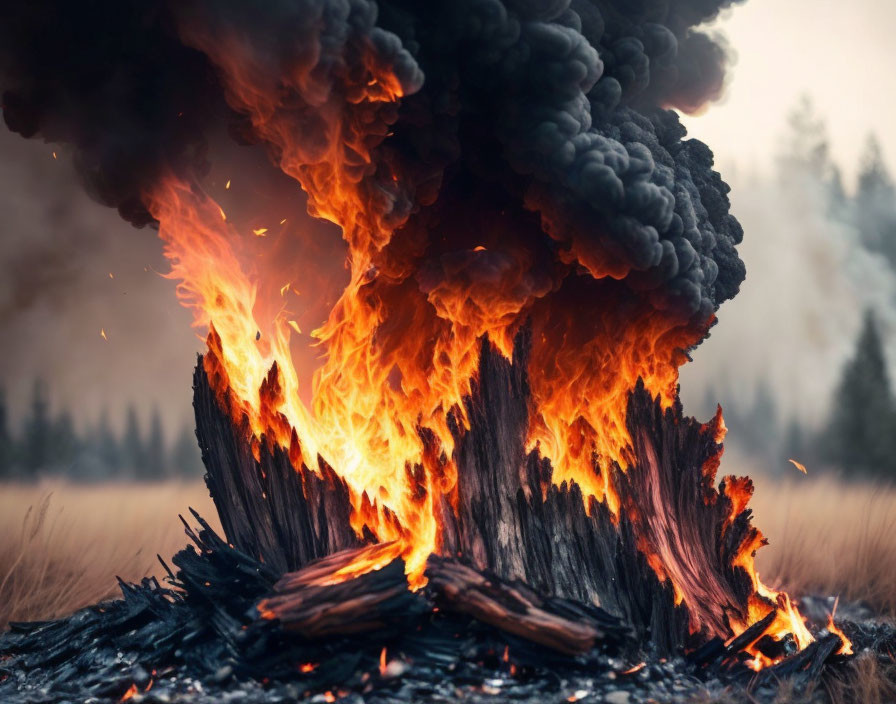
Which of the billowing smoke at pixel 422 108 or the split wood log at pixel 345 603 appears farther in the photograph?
the billowing smoke at pixel 422 108

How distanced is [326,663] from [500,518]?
1951mm

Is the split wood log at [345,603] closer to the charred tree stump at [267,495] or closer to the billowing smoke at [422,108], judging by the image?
the charred tree stump at [267,495]

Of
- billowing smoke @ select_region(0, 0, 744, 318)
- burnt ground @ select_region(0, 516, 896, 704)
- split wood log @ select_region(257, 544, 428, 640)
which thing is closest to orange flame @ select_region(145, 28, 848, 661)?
billowing smoke @ select_region(0, 0, 744, 318)

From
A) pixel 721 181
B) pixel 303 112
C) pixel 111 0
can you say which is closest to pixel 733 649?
pixel 721 181

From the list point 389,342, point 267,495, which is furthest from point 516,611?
point 389,342

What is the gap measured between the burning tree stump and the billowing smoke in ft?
4.58

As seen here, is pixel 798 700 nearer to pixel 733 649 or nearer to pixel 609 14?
pixel 733 649

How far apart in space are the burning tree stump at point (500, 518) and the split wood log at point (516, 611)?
0.30 meters

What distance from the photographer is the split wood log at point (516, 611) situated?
21.5 ft

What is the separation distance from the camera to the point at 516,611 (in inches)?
260

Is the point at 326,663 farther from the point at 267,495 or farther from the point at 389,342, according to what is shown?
the point at 389,342

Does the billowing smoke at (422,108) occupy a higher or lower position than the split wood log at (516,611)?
Answer: higher

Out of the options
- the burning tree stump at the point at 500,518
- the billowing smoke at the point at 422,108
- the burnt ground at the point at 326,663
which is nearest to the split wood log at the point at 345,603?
the burnt ground at the point at 326,663

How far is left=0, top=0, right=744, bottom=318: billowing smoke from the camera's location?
661 centimetres
